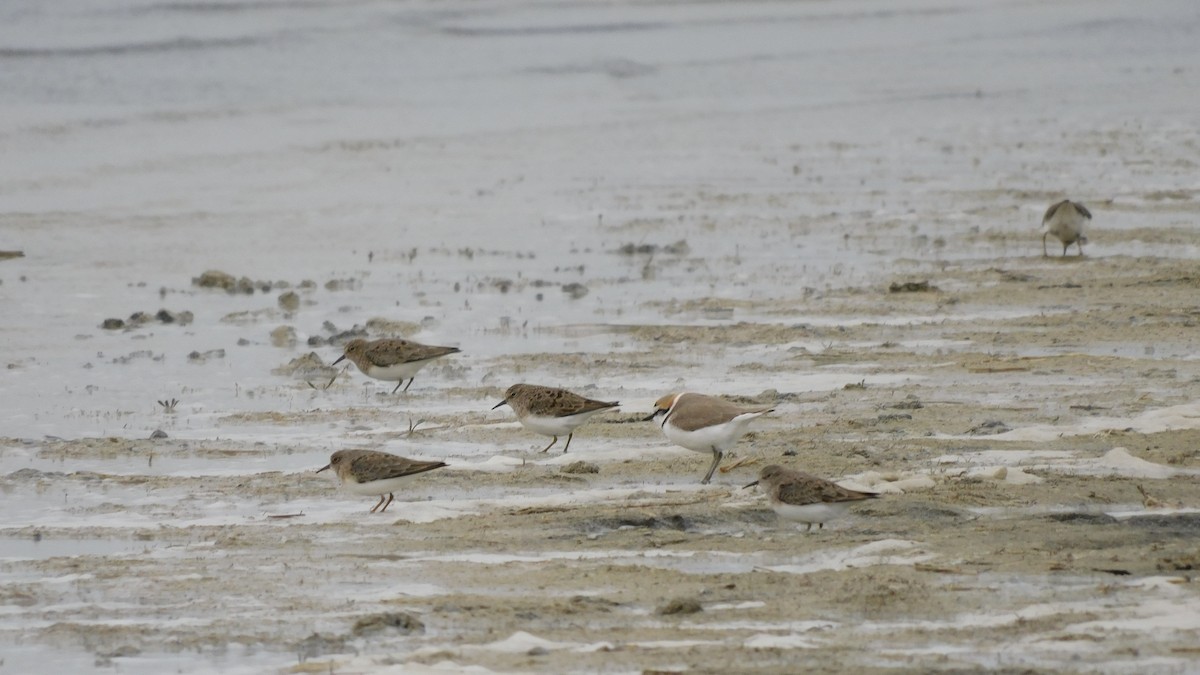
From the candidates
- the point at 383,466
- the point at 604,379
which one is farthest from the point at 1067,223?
the point at 383,466

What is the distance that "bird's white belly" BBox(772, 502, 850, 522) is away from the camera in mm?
8141

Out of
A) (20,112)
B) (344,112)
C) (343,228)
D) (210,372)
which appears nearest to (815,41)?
(344,112)

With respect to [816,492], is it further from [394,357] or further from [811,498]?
[394,357]

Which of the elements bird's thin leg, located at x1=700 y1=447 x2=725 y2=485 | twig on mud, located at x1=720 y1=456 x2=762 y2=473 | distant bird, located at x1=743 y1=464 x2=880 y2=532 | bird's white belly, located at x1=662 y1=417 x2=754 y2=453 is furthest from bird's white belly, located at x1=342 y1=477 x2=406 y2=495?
distant bird, located at x1=743 y1=464 x2=880 y2=532

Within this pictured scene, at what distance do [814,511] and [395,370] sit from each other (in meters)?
4.50

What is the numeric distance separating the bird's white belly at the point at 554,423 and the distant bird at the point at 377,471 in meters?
1.15

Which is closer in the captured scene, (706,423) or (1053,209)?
(706,423)

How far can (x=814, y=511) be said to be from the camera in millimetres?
8156

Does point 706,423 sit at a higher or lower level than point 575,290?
lower

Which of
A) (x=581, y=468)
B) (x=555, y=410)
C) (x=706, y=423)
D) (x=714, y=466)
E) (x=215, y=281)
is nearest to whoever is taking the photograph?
(x=706, y=423)

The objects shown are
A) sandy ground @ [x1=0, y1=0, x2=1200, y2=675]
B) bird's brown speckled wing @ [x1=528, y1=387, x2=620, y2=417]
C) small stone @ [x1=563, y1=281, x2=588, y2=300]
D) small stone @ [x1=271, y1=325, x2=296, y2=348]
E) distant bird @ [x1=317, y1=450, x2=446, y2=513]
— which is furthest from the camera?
small stone @ [x1=563, y1=281, x2=588, y2=300]

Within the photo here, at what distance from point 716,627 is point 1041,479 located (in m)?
2.78

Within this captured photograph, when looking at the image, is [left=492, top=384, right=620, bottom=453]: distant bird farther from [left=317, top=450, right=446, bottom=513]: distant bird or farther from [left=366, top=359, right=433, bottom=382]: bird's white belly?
[left=366, top=359, right=433, bottom=382]: bird's white belly

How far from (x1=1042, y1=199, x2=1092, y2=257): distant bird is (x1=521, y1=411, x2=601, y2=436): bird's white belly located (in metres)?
7.61
